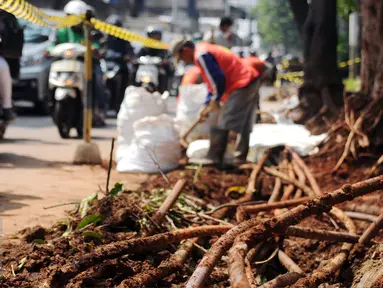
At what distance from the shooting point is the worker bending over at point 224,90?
→ 927 centimetres

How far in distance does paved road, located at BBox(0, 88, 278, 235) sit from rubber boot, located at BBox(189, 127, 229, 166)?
3.27 feet

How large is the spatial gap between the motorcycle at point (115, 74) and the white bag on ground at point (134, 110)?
6.73 meters

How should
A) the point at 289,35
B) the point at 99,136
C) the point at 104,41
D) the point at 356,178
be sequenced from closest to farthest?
1. the point at 356,178
2. the point at 99,136
3. the point at 104,41
4. the point at 289,35

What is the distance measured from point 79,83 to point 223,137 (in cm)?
325

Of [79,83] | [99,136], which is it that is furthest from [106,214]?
[99,136]

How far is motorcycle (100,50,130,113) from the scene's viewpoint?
55.0 feet

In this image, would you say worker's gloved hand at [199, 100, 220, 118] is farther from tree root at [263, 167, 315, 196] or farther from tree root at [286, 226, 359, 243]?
tree root at [286, 226, 359, 243]

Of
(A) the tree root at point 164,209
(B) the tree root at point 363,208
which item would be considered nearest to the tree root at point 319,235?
(A) the tree root at point 164,209

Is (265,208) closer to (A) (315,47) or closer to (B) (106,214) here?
(B) (106,214)

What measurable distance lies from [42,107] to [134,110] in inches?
301

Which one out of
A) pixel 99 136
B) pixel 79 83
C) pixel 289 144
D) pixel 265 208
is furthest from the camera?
pixel 99 136

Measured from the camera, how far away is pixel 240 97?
967cm

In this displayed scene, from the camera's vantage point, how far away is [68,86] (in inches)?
482

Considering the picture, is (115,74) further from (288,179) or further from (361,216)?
(361,216)
